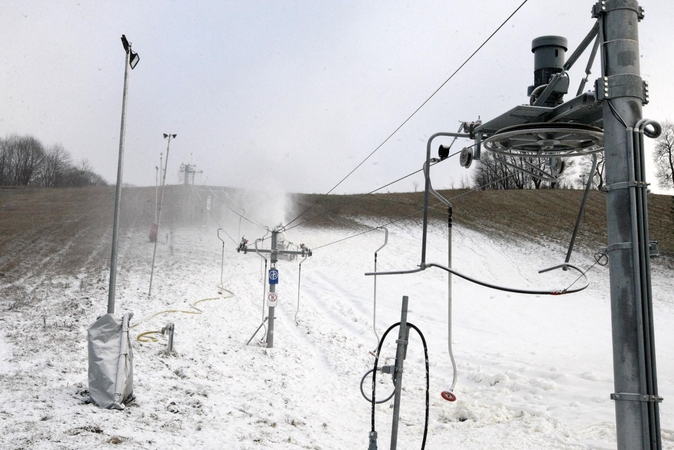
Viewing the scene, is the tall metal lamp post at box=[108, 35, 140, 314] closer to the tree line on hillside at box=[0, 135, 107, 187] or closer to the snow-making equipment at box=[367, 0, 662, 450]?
the snow-making equipment at box=[367, 0, 662, 450]

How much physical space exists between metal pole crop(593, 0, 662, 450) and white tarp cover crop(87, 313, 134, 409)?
25.1ft

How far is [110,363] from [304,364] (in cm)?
715

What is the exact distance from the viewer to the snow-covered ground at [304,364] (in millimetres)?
8539

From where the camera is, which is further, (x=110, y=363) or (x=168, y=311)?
(x=168, y=311)

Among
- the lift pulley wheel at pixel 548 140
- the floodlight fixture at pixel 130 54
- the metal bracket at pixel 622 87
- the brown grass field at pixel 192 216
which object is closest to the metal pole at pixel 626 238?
the metal bracket at pixel 622 87

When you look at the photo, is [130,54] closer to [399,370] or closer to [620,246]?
[399,370]

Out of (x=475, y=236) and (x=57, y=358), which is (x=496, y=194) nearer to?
(x=475, y=236)

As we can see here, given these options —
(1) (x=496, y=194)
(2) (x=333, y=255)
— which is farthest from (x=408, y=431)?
(1) (x=496, y=194)

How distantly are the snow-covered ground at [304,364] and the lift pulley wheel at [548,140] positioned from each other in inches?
202

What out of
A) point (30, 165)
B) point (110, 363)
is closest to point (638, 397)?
point (110, 363)

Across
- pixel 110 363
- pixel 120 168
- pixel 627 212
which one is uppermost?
pixel 120 168

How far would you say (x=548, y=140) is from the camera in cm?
557

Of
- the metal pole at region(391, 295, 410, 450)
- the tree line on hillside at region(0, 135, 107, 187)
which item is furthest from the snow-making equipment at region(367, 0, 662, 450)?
the tree line on hillside at region(0, 135, 107, 187)

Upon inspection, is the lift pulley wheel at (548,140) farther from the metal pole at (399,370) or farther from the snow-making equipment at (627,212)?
the metal pole at (399,370)
